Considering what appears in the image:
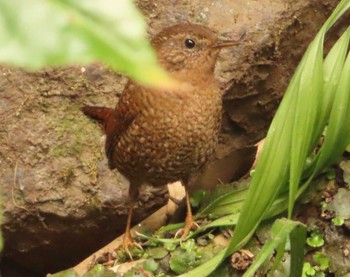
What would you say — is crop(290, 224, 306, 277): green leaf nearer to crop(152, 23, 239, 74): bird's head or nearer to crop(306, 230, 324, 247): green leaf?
crop(306, 230, 324, 247): green leaf

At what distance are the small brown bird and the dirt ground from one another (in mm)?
514

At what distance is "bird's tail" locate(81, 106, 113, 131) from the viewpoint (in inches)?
131

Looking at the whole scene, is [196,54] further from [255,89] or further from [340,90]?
[255,89]

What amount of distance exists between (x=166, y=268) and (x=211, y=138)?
574mm

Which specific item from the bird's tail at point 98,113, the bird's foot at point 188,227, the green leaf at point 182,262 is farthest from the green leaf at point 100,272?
the bird's tail at point 98,113

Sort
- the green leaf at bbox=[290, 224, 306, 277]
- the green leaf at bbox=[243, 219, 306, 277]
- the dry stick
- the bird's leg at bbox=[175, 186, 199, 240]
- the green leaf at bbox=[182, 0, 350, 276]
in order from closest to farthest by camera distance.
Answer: the green leaf at bbox=[243, 219, 306, 277] → the green leaf at bbox=[290, 224, 306, 277] → the green leaf at bbox=[182, 0, 350, 276] → the bird's leg at bbox=[175, 186, 199, 240] → the dry stick

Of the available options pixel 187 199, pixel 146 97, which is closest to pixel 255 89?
pixel 187 199

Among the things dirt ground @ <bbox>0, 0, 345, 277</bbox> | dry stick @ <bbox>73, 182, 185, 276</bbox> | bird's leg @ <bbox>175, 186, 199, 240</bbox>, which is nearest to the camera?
bird's leg @ <bbox>175, 186, 199, 240</bbox>

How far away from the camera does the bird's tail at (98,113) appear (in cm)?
334

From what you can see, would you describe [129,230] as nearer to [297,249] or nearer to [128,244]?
[128,244]

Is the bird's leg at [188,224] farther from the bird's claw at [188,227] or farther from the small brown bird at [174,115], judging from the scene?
the small brown bird at [174,115]

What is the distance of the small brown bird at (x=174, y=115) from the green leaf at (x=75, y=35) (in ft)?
8.52

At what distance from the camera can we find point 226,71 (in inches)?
146

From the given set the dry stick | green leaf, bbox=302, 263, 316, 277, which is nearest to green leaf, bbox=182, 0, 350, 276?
green leaf, bbox=302, 263, 316, 277
